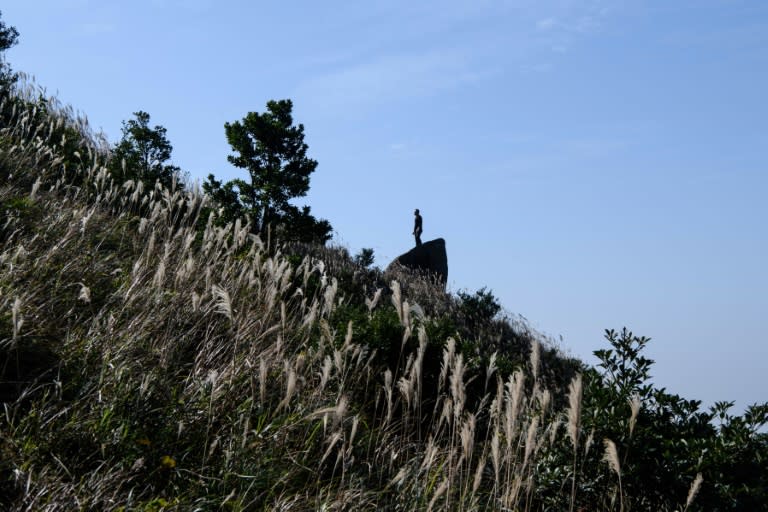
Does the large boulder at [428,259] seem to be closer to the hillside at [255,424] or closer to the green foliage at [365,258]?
the green foliage at [365,258]

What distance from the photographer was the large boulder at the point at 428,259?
2102 centimetres

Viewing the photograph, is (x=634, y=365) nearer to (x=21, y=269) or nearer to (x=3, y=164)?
(x=21, y=269)

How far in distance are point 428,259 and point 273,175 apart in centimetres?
622

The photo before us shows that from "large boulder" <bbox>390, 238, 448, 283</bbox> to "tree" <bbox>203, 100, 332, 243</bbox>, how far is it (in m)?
4.33

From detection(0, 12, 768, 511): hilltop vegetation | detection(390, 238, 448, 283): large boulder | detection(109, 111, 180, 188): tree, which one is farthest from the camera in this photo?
detection(390, 238, 448, 283): large boulder

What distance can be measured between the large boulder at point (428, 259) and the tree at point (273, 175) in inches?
170

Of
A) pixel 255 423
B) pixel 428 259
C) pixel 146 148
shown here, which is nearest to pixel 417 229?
pixel 428 259

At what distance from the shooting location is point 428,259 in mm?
21312

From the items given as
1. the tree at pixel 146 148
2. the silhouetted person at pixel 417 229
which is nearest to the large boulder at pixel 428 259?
the silhouetted person at pixel 417 229

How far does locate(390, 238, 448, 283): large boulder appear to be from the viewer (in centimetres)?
2102

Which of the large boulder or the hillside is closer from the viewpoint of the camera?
the hillside

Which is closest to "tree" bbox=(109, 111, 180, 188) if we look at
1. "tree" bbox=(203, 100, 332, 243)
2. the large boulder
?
"tree" bbox=(203, 100, 332, 243)

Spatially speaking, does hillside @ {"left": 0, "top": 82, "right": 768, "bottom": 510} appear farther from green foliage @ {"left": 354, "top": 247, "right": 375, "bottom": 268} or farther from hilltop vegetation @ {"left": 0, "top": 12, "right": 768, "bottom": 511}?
green foliage @ {"left": 354, "top": 247, "right": 375, "bottom": 268}

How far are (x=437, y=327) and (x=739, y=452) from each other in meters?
4.19
